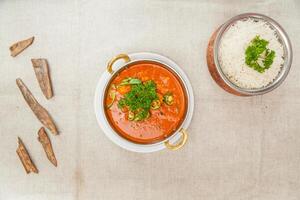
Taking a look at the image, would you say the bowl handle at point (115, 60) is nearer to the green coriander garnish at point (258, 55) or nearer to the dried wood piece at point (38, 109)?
the dried wood piece at point (38, 109)

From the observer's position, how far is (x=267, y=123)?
1613mm

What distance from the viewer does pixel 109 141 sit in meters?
1.59

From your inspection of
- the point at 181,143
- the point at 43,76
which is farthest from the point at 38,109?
the point at 181,143

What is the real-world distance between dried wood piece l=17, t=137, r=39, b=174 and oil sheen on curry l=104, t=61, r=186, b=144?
352 mm

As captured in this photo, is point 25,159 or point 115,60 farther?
point 25,159

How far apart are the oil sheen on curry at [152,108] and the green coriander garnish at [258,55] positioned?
26 centimetres

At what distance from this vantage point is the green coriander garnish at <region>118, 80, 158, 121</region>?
4.77ft

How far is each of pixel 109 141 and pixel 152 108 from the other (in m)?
0.23

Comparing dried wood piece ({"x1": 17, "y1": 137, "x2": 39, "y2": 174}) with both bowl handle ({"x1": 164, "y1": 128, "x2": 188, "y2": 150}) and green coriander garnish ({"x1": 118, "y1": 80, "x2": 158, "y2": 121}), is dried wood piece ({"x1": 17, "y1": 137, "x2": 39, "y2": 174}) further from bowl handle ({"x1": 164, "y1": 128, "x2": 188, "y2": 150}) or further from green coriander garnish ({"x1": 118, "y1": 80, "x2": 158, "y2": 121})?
bowl handle ({"x1": 164, "y1": 128, "x2": 188, "y2": 150})

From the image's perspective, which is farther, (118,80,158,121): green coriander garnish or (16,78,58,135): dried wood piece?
(16,78,58,135): dried wood piece

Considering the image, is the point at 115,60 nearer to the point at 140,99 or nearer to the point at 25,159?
the point at 140,99

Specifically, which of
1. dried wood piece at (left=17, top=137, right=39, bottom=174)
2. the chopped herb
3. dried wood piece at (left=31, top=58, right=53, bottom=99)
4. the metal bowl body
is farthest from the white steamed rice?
dried wood piece at (left=17, top=137, right=39, bottom=174)

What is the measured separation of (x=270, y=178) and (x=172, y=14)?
743mm

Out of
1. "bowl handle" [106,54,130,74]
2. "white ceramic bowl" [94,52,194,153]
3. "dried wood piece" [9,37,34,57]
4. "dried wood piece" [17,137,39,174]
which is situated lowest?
"dried wood piece" [17,137,39,174]
